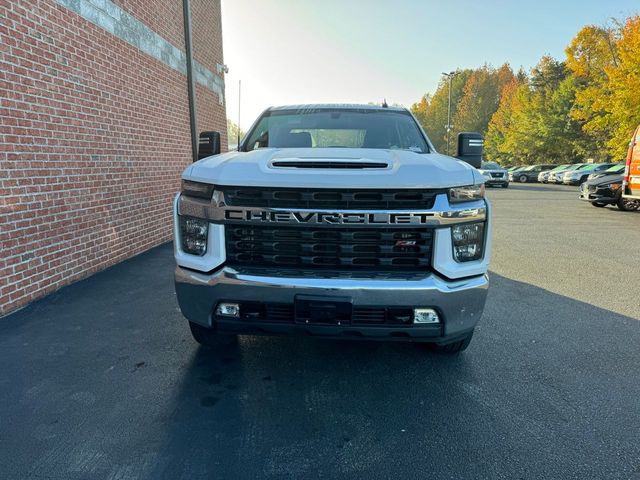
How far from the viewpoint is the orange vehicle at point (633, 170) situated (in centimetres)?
1011

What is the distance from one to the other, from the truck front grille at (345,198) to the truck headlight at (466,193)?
9cm

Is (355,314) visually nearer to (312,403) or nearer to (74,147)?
(312,403)

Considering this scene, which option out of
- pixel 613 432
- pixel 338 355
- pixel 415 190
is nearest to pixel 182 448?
pixel 338 355

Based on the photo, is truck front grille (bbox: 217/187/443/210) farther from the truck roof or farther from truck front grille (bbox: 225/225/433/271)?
the truck roof

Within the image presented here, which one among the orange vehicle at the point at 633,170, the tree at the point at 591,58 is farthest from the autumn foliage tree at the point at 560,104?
the orange vehicle at the point at 633,170

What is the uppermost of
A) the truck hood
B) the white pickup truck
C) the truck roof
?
the truck roof

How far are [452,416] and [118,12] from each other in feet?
21.4

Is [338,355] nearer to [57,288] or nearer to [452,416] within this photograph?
[452,416]

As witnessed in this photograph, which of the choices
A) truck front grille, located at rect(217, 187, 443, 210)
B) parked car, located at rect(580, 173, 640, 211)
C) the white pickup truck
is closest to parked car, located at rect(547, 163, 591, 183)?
parked car, located at rect(580, 173, 640, 211)

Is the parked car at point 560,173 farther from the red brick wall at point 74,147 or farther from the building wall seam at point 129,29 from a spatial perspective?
the red brick wall at point 74,147

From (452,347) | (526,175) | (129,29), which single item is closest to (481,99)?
(526,175)

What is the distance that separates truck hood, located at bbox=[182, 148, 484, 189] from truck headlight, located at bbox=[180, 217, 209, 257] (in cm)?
26

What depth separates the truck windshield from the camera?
357 centimetres

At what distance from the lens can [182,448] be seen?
206cm
